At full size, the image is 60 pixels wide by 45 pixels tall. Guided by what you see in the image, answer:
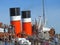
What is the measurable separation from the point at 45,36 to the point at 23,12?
108 inches

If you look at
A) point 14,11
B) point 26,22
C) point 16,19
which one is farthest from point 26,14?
point 14,11

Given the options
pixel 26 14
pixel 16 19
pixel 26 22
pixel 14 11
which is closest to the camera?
pixel 14 11

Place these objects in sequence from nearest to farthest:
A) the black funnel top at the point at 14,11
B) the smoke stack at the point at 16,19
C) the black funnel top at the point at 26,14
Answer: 1. the black funnel top at the point at 14,11
2. the smoke stack at the point at 16,19
3. the black funnel top at the point at 26,14

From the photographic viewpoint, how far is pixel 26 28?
17938 mm

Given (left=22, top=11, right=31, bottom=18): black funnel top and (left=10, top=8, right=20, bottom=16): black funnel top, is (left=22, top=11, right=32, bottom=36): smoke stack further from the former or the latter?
(left=10, top=8, right=20, bottom=16): black funnel top

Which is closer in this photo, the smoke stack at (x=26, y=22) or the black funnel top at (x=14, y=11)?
the black funnel top at (x=14, y=11)

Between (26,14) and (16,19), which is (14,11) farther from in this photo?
(26,14)

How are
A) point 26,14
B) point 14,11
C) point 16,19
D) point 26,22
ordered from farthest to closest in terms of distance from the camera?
point 26,22 → point 26,14 → point 16,19 → point 14,11

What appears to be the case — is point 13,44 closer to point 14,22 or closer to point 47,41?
point 14,22

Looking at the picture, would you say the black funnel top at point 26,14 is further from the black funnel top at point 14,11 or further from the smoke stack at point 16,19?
the black funnel top at point 14,11

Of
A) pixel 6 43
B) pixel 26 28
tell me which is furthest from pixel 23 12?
pixel 6 43

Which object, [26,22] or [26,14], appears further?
[26,22]

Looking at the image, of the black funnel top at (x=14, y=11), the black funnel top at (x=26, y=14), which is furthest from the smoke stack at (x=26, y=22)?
the black funnel top at (x=14, y=11)

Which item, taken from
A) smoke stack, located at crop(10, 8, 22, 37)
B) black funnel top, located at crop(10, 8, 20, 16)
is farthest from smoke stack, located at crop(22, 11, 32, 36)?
black funnel top, located at crop(10, 8, 20, 16)
